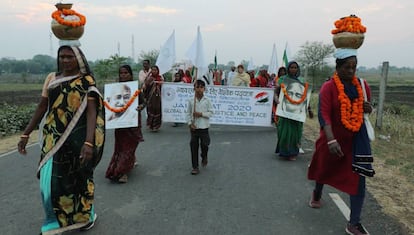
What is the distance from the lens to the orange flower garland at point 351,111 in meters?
3.88

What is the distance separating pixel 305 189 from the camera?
5.41m

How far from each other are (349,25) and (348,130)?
109 cm

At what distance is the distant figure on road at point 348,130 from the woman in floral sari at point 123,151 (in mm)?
3120

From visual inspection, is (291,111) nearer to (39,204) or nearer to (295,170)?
(295,170)

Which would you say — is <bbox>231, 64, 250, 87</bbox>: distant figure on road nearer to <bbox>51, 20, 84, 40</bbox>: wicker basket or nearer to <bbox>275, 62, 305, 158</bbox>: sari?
<bbox>275, 62, 305, 158</bbox>: sari

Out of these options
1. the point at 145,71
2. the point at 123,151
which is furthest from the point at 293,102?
the point at 145,71

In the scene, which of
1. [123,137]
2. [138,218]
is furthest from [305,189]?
[123,137]

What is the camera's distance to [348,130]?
12.8ft

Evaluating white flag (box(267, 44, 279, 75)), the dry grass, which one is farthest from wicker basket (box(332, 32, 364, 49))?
white flag (box(267, 44, 279, 75))

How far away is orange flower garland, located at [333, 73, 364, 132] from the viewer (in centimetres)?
388

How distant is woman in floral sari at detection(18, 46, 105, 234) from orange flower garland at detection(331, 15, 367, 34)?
258 cm

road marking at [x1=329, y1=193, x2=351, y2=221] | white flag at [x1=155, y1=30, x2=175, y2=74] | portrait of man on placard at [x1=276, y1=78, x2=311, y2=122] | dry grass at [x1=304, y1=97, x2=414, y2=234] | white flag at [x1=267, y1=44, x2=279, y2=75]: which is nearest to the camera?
road marking at [x1=329, y1=193, x2=351, y2=221]

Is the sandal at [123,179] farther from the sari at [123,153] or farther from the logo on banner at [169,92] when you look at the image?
the logo on banner at [169,92]

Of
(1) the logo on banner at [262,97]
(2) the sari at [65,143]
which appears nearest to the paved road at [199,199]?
(2) the sari at [65,143]
